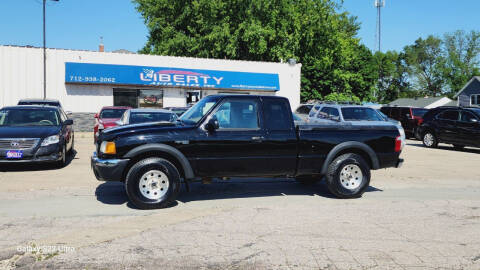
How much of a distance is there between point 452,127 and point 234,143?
45.0 feet

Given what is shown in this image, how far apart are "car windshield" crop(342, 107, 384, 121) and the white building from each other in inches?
481

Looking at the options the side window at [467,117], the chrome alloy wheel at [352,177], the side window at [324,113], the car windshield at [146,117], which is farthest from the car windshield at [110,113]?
the side window at [467,117]

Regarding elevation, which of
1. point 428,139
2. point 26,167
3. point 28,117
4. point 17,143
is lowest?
point 26,167

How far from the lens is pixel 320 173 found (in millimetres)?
7082

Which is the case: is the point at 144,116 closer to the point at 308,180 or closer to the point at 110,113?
the point at 110,113

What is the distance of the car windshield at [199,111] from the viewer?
664 centimetres

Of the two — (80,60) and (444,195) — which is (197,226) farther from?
(80,60)

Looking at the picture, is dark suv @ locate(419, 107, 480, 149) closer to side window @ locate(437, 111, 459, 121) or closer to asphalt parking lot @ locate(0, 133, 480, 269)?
side window @ locate(437, 111, 459, 121)

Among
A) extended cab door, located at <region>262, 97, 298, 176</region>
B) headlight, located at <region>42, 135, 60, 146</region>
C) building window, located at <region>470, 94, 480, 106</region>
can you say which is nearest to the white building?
headlight, located at <region>42, 135, 60, 146</region>

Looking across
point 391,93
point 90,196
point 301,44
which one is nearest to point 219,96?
point 90,196

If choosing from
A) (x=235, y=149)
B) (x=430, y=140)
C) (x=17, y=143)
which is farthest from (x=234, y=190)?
(x=430, y=140)

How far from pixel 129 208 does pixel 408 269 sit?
4117mm

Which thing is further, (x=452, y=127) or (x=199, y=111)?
(x=452, y=127)

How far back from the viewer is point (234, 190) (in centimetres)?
783
